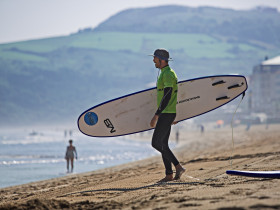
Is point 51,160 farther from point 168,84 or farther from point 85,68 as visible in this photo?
point 85,68

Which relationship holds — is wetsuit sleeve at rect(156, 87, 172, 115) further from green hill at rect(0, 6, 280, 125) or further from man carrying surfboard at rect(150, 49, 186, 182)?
green hill at rect(0, 6, 280, 125)

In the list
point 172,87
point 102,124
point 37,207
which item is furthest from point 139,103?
point 37,207

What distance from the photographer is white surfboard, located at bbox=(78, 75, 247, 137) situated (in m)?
7.06

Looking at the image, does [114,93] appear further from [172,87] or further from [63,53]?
[172,87]

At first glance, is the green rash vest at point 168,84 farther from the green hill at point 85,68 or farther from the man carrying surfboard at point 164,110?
the green hill at point 85,68

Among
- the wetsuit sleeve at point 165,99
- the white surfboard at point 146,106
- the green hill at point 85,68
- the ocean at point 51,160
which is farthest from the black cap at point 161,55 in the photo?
the green hill at point 85,68

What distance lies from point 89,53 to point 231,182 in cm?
17035

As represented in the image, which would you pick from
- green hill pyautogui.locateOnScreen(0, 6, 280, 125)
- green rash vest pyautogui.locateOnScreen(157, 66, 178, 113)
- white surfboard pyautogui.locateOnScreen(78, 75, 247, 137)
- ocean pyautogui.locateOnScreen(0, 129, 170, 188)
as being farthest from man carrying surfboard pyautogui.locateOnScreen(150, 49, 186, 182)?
green hill pyautogui.locateOnScreen(0, 6, 280, 125)

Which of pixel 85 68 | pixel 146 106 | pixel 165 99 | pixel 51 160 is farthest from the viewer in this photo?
pixel 85 68

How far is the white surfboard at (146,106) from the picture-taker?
7062mm

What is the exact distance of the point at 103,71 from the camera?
165m

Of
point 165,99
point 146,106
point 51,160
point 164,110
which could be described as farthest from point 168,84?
point 51,160

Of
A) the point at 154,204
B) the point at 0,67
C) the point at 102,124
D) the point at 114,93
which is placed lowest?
the point at 154,204

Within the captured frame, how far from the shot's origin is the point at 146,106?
7082mm
